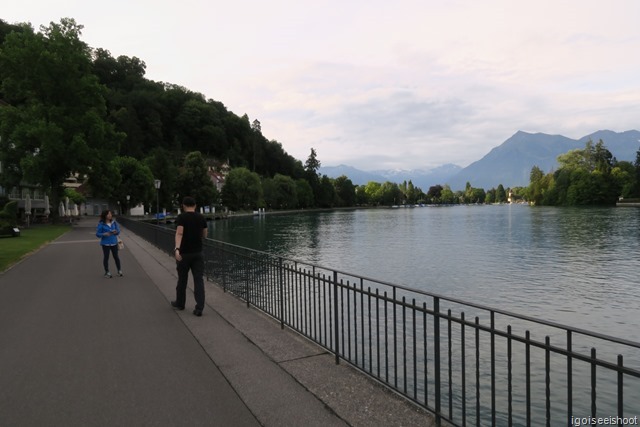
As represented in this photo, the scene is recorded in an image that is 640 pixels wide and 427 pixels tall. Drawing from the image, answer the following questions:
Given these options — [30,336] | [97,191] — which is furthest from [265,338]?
[97,191]

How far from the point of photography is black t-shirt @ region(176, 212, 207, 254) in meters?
8.76

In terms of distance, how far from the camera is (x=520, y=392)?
8.29m

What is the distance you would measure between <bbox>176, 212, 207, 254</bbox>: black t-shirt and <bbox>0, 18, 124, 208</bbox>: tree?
3840 cm

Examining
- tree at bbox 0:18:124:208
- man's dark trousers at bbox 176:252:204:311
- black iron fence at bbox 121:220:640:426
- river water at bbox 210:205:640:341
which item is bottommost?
river water at bbox 210:205:640:341

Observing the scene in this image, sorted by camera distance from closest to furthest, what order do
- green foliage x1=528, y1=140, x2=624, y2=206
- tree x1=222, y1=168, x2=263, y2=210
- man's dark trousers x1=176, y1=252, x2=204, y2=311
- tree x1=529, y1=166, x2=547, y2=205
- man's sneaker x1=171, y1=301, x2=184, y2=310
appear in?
man's dark trousers x1=176, y1=252, x2=204, y2=311 → man's sneaker x1=171, y1=301, x2=184, y2=310 → tree x1=222, y1=168, x2=263, y2=210 → green foliage x1=528, y1=140, x2=624, y2=206 → tree x1=529, y1=166, x2=547, y2=205

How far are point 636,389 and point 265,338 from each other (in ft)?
21.9

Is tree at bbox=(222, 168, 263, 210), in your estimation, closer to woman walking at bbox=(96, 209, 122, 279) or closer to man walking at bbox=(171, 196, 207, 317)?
woman walking at bbox=(96, 209, 122, 279)

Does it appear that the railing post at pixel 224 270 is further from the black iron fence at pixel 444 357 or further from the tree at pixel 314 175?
the tree at pixel 314 175

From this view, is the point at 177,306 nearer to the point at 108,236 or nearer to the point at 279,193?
the point at 108,236

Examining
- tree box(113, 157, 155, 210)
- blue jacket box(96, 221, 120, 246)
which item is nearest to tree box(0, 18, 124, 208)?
tree box(113, 157, 155, 210)

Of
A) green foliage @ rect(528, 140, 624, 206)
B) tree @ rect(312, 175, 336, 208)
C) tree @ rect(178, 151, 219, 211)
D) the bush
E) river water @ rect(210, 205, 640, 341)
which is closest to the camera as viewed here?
river water @ rect(210, 205, 640, 341)

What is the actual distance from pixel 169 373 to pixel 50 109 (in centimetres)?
4525

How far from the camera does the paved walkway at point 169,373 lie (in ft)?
14.4

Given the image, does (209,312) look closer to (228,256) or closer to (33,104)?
(228,256)
